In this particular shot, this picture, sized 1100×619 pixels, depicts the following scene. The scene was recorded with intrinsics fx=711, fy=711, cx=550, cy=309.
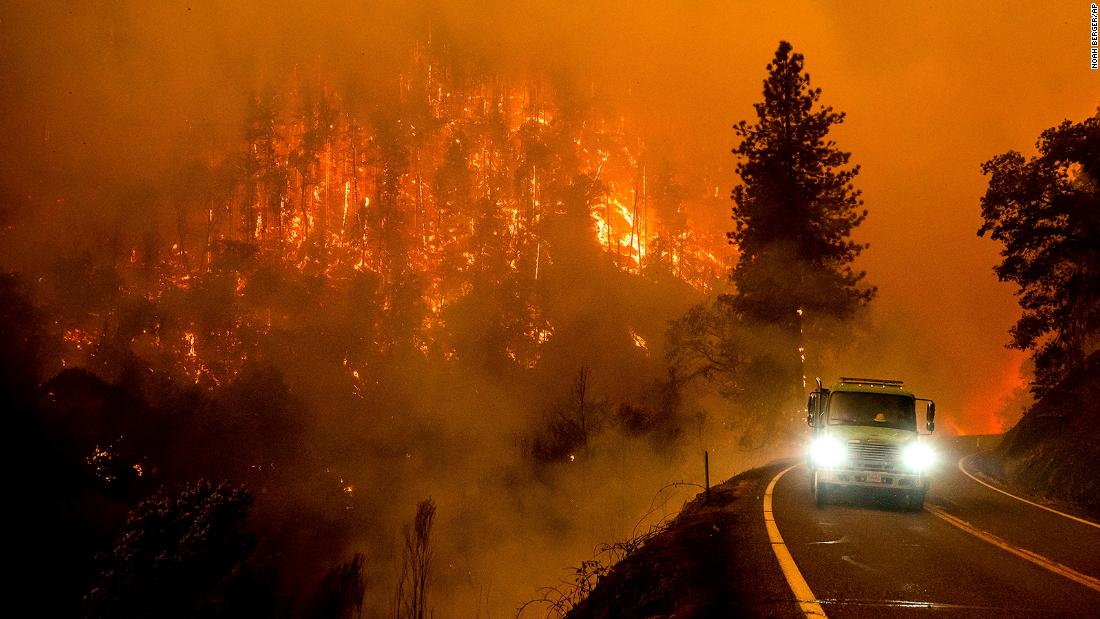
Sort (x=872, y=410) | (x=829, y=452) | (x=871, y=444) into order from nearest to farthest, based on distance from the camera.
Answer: (x=871, y=444)
(x=829, y=452)
(x=872, y=410)

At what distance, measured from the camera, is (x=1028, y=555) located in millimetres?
9039

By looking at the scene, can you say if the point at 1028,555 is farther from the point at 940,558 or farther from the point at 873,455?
the point at 873,455

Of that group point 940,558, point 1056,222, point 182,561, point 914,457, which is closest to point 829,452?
point 914,457

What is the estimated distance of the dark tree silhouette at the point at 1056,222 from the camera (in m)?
23.9

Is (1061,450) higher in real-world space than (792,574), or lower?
higher

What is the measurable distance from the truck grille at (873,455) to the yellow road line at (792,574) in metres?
2.21

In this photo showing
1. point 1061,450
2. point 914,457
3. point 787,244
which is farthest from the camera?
point 787,244

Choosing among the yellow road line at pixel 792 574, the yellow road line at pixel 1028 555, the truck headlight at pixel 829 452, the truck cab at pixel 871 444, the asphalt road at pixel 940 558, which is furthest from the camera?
the truck headlight at pixel 829 452

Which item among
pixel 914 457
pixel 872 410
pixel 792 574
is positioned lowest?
pixel 792 574

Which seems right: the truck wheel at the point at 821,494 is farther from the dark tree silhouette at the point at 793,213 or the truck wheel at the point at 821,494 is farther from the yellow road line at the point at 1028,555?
the dark tree silhouette at the point at 793,213

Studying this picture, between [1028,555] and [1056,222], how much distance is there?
788 inches

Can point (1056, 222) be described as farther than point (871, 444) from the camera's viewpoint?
Yes

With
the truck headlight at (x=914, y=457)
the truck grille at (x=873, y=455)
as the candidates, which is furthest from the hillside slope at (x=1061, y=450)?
the truck grille at (x=873, y=455)

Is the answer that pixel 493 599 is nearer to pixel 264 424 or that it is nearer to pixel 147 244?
pixel 264 424
